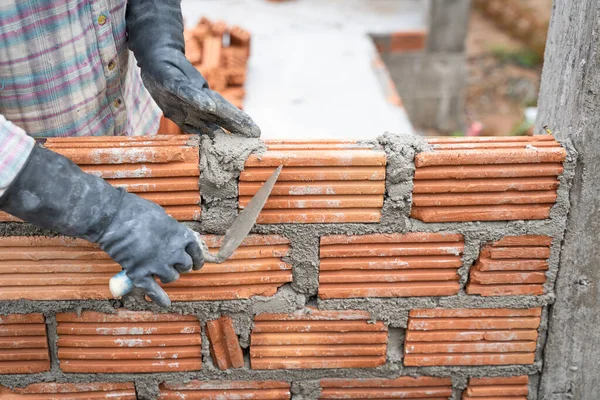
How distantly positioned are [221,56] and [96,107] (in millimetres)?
2433

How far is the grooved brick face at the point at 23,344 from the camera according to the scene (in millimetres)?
2258

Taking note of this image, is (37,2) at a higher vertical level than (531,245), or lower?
higher

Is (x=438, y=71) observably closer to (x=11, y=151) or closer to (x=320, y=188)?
(x=320, y=188)

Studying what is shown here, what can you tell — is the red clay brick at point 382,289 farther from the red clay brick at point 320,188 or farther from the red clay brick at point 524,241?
the red clay brick at point 320,188

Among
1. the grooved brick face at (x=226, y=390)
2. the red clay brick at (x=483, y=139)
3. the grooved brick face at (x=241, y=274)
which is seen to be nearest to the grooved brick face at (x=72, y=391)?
the grooved brick face at (x=226, y=390)

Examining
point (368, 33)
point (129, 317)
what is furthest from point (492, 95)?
point (129, 317)

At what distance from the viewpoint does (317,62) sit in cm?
514

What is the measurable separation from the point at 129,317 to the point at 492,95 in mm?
7432

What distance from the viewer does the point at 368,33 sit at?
609 centimetres

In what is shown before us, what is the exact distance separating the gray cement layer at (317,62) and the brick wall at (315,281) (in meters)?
0.83

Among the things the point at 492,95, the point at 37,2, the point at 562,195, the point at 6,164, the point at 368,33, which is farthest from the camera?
the point at 492,95

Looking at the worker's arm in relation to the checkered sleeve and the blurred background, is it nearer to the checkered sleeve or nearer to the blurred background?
the checkered sleeve

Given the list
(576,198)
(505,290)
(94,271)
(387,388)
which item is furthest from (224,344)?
(576,198)

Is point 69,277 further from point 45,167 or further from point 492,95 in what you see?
point 492,95
